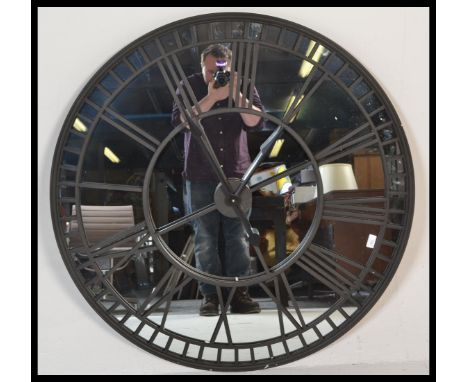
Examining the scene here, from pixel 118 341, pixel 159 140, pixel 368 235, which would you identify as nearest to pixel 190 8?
pixel 159 140

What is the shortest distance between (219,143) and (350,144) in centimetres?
26

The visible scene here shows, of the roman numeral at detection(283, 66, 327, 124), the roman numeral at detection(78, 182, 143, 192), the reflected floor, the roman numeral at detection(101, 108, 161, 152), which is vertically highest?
the roman numeral at detection(283, 66, 327, 124)

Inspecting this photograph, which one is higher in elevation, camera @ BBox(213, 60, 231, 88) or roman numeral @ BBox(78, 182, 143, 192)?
camera @ BBox(213, 60, 231, 88)

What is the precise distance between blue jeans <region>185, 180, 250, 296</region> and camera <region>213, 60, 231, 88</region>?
0.20m

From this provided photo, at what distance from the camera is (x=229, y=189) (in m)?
1.27

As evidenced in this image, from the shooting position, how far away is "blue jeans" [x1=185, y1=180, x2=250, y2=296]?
128cm

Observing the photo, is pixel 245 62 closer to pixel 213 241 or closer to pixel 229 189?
pixel 229 189

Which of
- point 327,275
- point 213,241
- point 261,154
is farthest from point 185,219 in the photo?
point 327,275

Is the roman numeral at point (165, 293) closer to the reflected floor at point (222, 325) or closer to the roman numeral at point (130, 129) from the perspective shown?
the reflected floor at point (222, 325)

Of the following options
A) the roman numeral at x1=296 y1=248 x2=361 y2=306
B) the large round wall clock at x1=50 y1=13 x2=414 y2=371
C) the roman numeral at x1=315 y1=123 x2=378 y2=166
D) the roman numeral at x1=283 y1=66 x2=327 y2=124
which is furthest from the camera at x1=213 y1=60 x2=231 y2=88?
the roman numeral at x1=296 y1=248 x2=361 y2=306

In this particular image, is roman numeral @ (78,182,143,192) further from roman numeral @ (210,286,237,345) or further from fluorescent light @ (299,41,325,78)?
fluorescent light @ (299,41,325,78)
